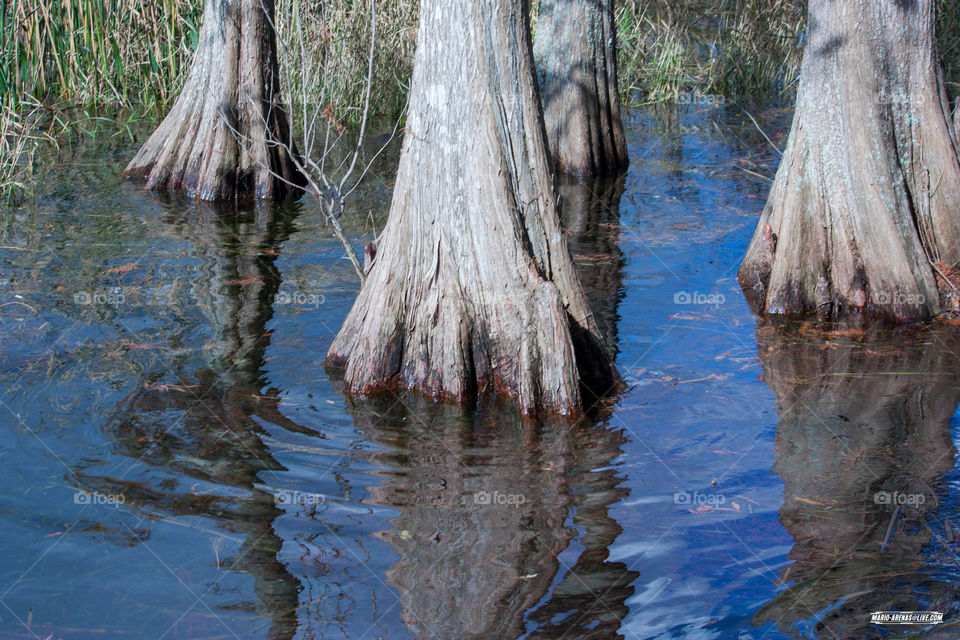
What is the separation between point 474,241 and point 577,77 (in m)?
5.57

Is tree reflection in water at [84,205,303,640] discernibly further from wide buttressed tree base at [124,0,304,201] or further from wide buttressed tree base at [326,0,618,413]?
wide buttressed tree base at [124,0,304,201]

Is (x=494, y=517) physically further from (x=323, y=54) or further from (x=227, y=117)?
(x=323, y=54)

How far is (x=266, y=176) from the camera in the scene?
1005 centimetres

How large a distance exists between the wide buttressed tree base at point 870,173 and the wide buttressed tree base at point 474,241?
2.22 metres

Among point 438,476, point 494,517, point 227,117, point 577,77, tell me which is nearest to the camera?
point 494,517

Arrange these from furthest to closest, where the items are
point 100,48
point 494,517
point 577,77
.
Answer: point 100,48
point 577,77
point 494,517

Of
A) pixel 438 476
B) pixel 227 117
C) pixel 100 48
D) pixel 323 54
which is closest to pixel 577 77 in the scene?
pixel 323 54

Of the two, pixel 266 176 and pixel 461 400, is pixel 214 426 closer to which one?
pixel 461 400

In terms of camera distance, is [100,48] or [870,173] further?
[100,48]

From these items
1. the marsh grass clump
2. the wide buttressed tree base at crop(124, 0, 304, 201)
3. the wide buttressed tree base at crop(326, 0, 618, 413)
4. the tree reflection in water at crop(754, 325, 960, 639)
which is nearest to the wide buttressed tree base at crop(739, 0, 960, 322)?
the tree reflection in water at crop(754, 325, 960, 639)

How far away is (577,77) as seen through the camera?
1061 cm

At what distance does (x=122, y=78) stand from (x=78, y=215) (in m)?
3.70

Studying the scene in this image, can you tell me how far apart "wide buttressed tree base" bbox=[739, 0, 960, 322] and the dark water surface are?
39 cm

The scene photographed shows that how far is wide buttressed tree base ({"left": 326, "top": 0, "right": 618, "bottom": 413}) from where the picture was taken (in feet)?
18.1
